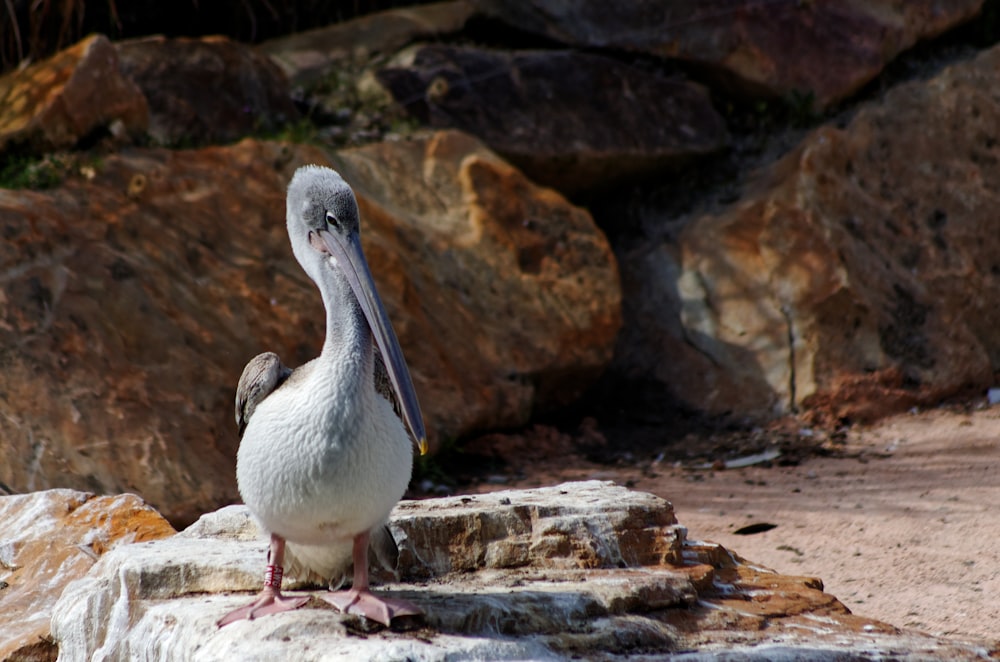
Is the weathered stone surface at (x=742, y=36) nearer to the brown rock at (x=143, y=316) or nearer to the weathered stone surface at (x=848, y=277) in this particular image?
the weathered stone surface at (x=848, y=277)

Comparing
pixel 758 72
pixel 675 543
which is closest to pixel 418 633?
pixel 675 543

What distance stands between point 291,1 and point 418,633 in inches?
275

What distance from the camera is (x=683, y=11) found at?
Result: 852cm

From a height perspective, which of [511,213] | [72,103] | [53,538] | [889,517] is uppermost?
[72,103]

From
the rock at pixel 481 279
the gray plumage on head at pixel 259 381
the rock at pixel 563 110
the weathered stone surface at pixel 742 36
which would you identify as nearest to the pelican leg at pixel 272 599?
the gray plumage on head at pixel 259 381

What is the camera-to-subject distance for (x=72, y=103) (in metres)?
6.19

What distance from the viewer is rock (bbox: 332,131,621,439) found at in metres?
6.46

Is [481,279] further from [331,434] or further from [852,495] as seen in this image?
[331,434]

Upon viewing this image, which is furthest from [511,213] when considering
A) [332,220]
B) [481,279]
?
[332,220]

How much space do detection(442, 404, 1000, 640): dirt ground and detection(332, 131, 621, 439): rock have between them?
1.22 feet

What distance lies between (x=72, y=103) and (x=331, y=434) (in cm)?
397

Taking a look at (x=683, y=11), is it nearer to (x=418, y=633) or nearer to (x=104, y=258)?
(x=104, y=258)

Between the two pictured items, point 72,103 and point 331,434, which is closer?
point 331,434

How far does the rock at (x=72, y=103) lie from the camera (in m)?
6.16
